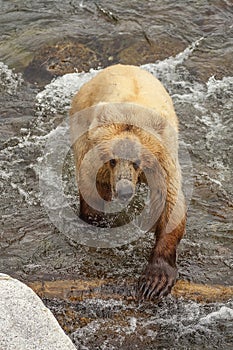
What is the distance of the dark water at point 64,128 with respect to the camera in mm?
5488

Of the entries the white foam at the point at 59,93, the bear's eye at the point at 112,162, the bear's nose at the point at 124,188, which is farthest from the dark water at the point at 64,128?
the bear's eye at the point at 112,162

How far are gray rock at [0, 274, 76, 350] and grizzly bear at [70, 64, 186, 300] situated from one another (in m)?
1.26

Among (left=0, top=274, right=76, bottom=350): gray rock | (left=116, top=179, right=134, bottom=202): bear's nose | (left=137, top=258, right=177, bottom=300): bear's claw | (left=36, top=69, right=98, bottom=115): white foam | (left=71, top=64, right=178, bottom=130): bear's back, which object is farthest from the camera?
(left=36, top=69, right=98, bottom=115): white foam

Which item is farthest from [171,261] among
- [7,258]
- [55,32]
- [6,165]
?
[55,32]

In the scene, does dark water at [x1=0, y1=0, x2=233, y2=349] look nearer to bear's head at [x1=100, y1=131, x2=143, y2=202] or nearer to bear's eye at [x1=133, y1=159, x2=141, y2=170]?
bear's head at [x1=100, y1=131, x2=143, y2=202]

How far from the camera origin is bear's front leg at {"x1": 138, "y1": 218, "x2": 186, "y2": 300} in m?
5.79

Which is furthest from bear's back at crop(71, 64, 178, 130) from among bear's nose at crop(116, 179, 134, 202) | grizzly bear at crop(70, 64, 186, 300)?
bear's nose at crop(116, 179, 134, 202)

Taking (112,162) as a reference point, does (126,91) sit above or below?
above

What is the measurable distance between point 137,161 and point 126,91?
99 cm

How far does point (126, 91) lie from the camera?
20.8 ft

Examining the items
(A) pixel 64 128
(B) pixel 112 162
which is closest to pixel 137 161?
(B) pixel 112 162

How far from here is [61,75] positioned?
941 centimetres

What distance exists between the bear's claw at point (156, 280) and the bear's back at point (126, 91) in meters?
1.23

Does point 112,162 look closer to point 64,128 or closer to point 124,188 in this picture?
point 124,188
